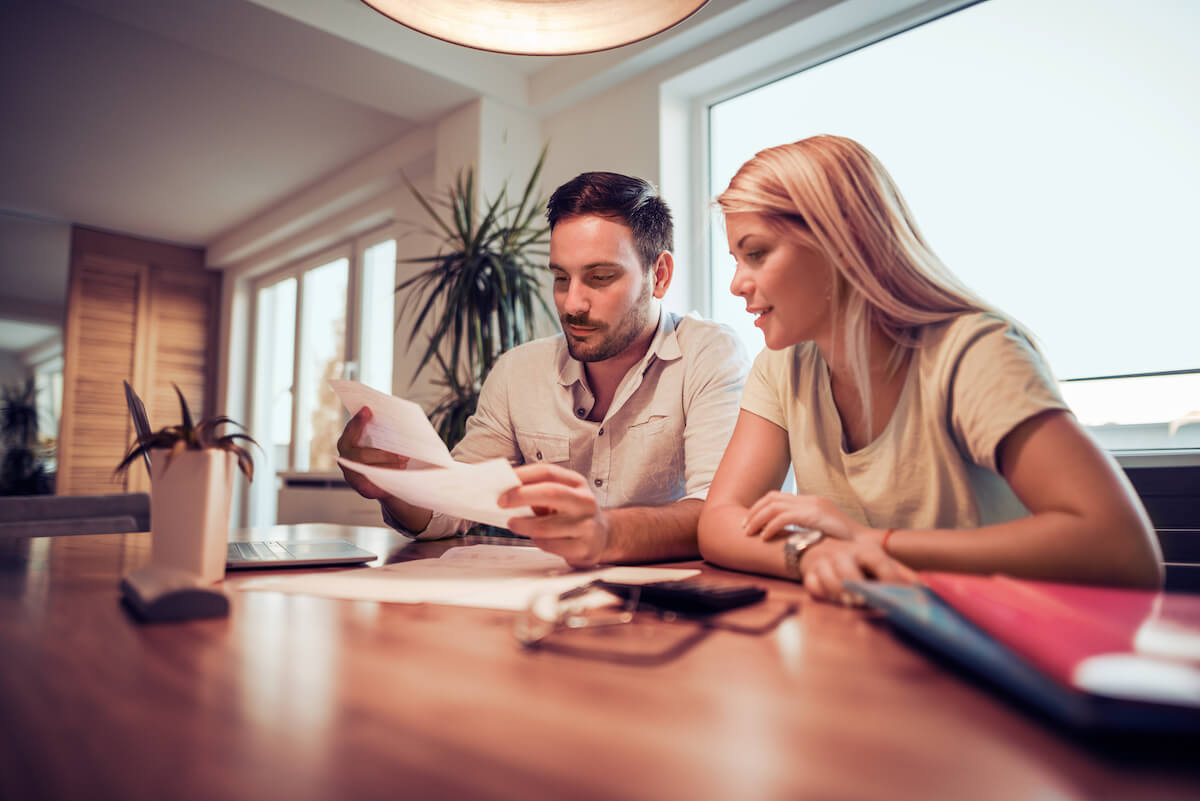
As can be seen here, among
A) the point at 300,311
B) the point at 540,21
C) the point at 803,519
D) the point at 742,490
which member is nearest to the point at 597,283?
the point at 540,21

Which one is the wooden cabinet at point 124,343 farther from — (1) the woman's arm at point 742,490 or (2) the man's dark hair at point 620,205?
(1) the woman's arm at point 742,490

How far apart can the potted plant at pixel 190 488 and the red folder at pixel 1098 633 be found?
697 mm

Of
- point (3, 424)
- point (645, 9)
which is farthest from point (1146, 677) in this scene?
point (3, 424)

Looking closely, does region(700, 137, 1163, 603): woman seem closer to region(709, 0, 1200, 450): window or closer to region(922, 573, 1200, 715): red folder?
region(922, 573, 1200, 715): red folder

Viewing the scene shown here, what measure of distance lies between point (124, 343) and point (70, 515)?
4.15 m

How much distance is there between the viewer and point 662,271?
180cm

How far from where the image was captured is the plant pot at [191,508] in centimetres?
79

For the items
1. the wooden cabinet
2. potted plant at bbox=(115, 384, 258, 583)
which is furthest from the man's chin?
the wooden cabinet

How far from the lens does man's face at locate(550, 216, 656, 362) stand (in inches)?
64.6

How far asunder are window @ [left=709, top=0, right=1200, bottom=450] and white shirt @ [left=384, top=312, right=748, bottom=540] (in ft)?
2.61

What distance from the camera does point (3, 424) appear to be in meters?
5.66

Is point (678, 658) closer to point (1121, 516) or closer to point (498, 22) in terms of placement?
point (1121, 516)

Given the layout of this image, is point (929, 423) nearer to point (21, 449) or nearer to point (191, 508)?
point (191, 508)

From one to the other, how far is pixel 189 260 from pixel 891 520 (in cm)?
685
